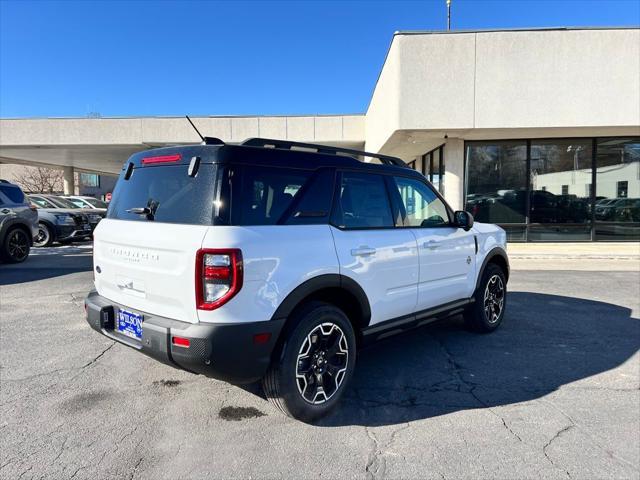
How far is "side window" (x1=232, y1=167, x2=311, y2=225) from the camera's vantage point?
284 cm

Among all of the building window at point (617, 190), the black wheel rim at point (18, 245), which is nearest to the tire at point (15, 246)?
the black wheel rim at point (18, 245)

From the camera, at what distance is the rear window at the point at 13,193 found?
1030 cm

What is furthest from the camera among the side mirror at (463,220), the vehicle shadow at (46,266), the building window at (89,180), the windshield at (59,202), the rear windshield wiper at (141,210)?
the building window at (89,180)

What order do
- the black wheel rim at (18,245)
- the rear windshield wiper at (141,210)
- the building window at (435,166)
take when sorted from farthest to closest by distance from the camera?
the building window at (435,166)
the black wheel rim at (18,245)
the rear windshield wiper at (141,210)

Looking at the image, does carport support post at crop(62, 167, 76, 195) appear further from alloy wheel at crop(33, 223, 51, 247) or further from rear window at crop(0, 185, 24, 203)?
rear window at crop(0, 185, 24, 203)

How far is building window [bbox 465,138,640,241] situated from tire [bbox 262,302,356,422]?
11.0 m

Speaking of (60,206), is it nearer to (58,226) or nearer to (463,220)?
(58,226)

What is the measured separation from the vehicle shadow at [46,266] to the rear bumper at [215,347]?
690 centimetres

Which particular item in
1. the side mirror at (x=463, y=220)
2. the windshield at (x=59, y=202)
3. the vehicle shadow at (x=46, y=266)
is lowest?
the vehicle shadow at (x=46, y=266)

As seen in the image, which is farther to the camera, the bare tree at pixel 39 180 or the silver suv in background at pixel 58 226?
the bare tree at pixel 39 180

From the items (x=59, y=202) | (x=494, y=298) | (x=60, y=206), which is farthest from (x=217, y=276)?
(x=59, y=202)

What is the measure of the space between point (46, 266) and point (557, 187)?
13991 millimetres

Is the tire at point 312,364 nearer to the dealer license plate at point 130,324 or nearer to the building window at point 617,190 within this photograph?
the dealer license plate at point 130,324

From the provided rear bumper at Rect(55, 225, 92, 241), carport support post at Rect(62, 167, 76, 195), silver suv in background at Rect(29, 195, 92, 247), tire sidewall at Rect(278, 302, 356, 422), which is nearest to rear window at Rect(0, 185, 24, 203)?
silver suv in background at Rect(29, 195, 92, 247)
